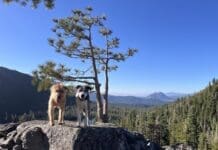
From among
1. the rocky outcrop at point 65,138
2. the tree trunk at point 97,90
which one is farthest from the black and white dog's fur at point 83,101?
the tree trunk at point 97,90

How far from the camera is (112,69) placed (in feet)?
82.7

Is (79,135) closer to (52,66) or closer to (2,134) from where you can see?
(2,134)

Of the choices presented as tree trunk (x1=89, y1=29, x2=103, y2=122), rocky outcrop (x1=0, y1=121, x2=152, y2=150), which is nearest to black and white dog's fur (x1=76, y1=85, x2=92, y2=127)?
rocky outcrop (x1=0, y1=121, x2=152, y2=150)

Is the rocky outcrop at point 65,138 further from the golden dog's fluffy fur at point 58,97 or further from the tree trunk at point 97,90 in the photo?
the tree trunk at point 97,90

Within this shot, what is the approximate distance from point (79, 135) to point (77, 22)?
32.4 feet

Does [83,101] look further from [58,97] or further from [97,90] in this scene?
[97,90]

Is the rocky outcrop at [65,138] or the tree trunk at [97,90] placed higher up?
the tree trunk at [97,90]

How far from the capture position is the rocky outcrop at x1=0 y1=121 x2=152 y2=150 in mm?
15093

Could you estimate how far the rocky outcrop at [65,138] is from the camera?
49.5 feet

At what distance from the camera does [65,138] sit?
1515 cm

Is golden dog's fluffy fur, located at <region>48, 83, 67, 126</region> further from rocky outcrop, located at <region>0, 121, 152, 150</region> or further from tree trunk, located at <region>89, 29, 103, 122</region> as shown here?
tree trunk, located at <region>89, 29, 103, 122</region>

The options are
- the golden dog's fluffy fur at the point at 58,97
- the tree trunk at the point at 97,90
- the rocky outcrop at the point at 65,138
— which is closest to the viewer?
the golden dog's fluffy fur at the point at 58,97

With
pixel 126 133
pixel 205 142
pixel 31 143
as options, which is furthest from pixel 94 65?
pixel 205 142

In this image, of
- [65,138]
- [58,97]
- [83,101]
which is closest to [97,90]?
[83,101]
